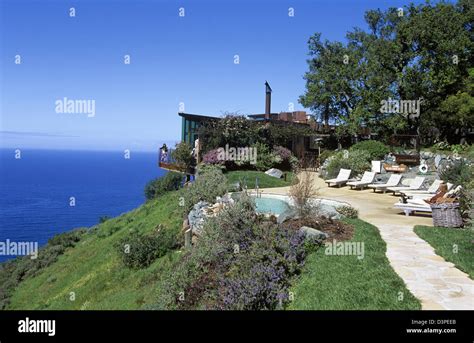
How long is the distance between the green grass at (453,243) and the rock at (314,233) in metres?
1.94

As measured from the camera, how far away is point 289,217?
27.9 feet

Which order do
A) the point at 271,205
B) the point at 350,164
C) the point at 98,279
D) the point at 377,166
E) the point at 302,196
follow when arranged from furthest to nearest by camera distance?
the point at 350,164, the point at 377,166, the point at 271,205, the point at 98,279, the point at 302,196

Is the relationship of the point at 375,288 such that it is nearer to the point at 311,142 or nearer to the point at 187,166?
the point at 187,166

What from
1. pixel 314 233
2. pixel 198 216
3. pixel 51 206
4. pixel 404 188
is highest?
pixel 404 188

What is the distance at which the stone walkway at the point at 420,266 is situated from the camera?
5.11 meters

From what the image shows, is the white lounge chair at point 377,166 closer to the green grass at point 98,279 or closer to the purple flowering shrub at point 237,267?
the green grass at point 98,279

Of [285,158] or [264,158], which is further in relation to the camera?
[285,158]

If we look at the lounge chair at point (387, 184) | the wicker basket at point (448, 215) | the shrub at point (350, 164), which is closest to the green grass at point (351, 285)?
the wicker basket at point (448, 215)

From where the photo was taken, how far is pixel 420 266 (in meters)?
6.36

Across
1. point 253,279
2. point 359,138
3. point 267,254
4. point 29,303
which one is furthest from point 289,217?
point 359,138

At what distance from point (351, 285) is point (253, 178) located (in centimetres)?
1016

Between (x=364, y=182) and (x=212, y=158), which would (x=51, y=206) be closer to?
(x=212, y=158)

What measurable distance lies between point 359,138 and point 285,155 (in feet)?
34.1

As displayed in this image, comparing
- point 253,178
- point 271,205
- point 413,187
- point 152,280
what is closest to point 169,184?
point 253,178
